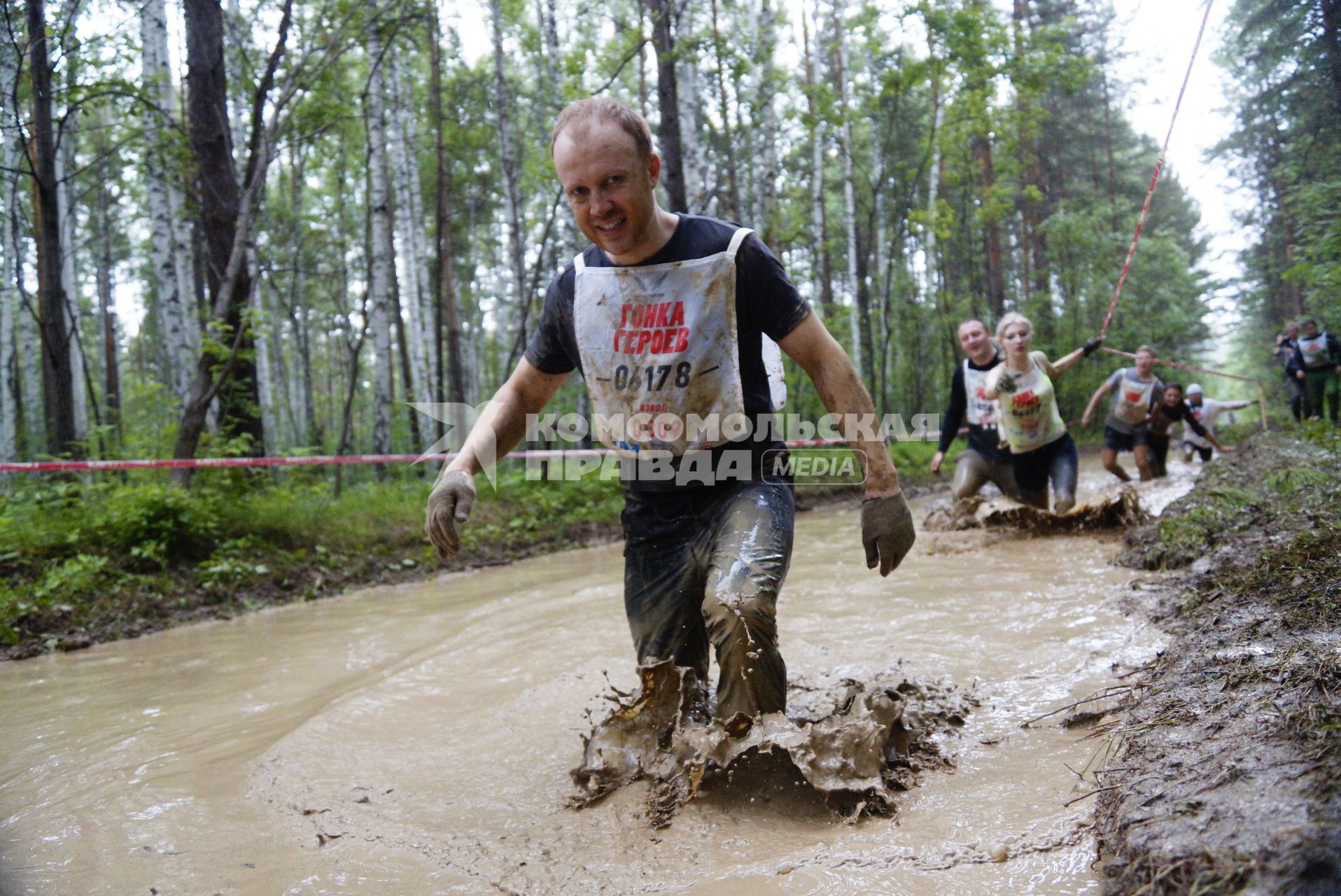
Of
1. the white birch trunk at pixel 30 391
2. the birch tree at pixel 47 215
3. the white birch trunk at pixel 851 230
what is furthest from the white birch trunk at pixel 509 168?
the birch tree at pixel 47 215

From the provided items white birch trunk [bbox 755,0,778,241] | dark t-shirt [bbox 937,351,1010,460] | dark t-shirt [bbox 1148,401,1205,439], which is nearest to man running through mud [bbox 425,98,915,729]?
dark t-shirt [bbox 937,351,1010,460]

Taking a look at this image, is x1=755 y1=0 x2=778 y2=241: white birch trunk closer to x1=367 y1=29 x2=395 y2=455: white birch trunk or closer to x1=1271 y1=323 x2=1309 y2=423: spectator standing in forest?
x1=367 y1=29 x2=395 y2=455: white birch trunk

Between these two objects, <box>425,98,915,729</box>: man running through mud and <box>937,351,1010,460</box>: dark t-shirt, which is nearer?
<box>425,98,915,729</box>: man running through mud

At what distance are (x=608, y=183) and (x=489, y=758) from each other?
2091mm

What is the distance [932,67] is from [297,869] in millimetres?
15852

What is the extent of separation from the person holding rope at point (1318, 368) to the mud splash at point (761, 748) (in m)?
12.9

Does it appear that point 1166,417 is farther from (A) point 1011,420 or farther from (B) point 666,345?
(B) point 666,345

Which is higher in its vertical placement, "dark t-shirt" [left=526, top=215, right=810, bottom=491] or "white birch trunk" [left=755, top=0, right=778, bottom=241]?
"white birch trunk" [left=755, top=0, right=778, bottom=241]

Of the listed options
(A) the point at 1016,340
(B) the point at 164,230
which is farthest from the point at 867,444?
(B) the point at 164,230

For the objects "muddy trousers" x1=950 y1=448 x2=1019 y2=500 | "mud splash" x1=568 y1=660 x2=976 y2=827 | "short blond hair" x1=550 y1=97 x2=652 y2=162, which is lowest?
"mud splash" x1=568 y1=660 x2=976 y2=827

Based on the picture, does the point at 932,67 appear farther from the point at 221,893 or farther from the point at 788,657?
the point at 221,893

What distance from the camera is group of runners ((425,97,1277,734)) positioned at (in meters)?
2.58

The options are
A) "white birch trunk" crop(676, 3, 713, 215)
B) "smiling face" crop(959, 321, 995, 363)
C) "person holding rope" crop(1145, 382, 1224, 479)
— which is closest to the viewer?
"smiling face" crop(959, 321, 995, 363)

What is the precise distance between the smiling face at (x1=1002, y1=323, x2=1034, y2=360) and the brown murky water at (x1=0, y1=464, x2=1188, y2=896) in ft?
5.78
